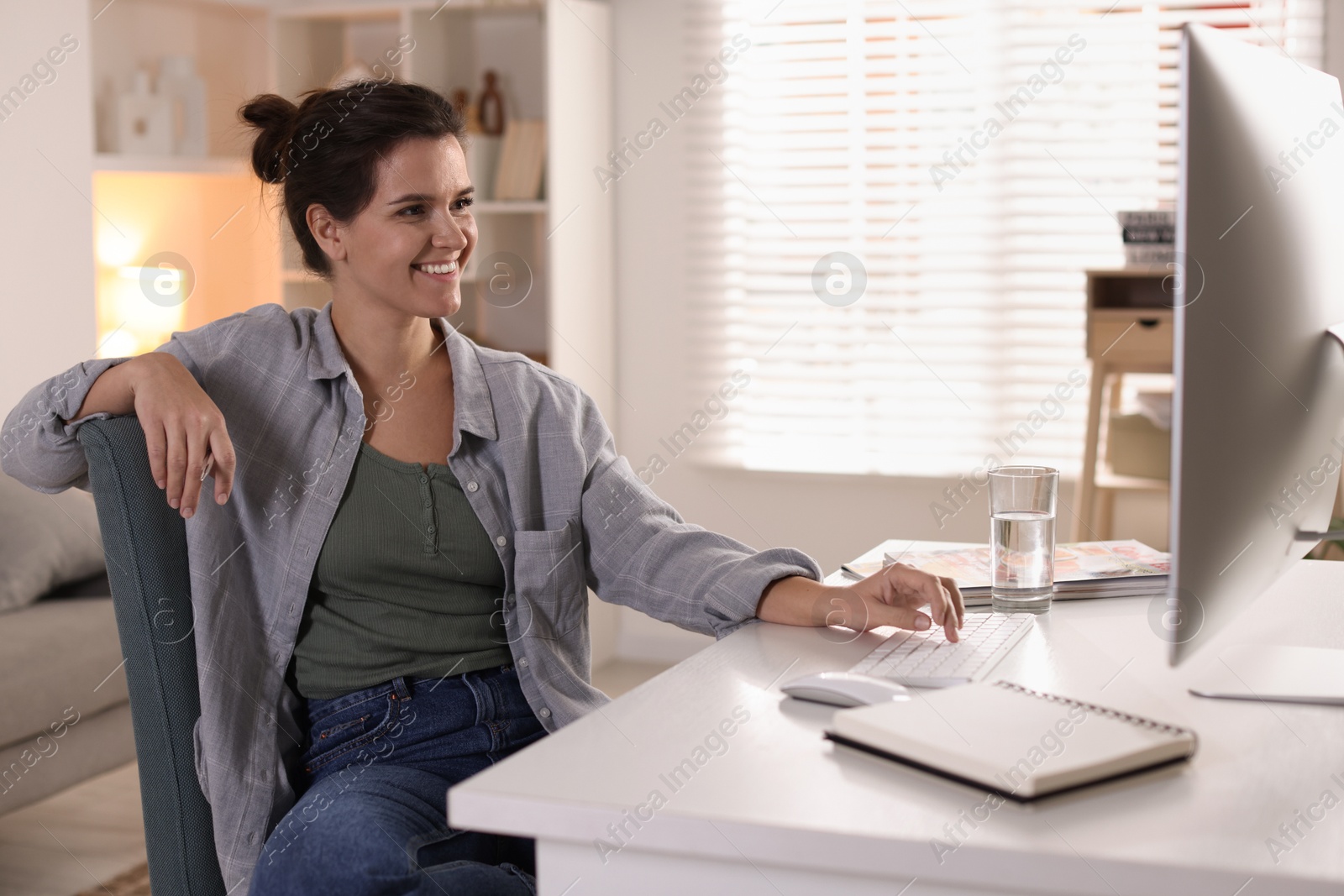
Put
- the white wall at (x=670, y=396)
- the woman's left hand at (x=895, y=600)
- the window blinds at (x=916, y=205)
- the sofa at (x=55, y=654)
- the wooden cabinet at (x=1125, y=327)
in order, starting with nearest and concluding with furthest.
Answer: the woman's left hand at (x=895, y=600)
the sofa at (x=55, y=654)
the wooden cabinet at (x=1125, y=327)
the window blinds at (x=916, y=205)
the white wall at (x=670, y=396)

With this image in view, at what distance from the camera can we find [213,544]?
56.5 inches

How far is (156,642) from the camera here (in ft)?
4.44

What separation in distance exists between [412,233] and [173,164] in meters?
2.51

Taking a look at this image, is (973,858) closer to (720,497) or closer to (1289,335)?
(1289,335)

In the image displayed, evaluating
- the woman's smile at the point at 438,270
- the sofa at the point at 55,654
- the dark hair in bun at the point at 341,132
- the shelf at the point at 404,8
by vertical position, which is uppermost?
the shelf at the point at 404,8

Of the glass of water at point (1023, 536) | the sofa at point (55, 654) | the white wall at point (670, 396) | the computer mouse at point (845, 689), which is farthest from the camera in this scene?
the white wall at point (670, 396)

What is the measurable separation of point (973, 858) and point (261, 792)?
35.1 inches

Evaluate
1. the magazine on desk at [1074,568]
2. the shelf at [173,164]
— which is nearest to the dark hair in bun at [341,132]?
the magazine on desk at [1074,568]

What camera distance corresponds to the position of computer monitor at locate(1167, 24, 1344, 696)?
84cm

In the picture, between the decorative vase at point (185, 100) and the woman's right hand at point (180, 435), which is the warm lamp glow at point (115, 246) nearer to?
the decorative vase at point (185, 100)

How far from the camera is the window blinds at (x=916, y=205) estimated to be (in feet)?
11.5

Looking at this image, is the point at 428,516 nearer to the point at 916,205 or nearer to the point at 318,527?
the point at 318,527

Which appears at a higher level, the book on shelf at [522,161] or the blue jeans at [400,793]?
the book on shelf at [522,161]

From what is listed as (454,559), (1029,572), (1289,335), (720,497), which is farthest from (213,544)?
(720,497)
